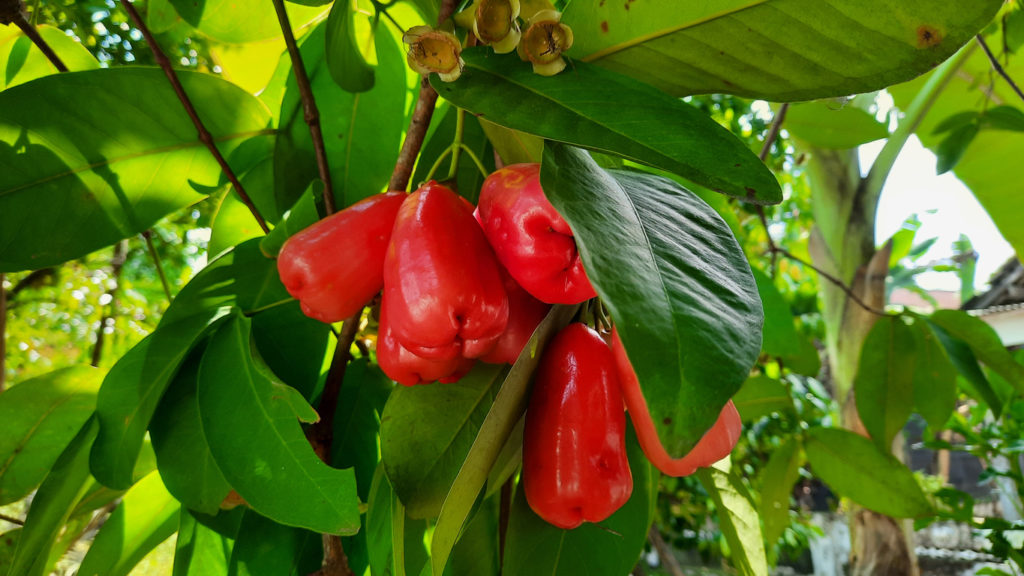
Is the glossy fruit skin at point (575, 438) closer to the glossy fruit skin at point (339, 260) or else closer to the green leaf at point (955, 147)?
the glossy fruit skin at point (339, 260)

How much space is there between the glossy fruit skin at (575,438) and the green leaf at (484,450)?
1 cm

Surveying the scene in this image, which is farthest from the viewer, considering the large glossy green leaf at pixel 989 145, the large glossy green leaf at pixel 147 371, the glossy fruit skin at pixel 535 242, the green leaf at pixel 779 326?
the large glossy green leaf at pixel 989 145

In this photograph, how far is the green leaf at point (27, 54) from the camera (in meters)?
0.59

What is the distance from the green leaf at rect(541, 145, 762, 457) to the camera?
0.22 meters

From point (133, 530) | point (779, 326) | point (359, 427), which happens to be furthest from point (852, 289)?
point (133, 530)

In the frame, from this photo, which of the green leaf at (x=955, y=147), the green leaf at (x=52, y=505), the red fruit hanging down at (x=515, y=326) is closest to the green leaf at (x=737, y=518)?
the red fruit hanging down at (x=515, y=326)

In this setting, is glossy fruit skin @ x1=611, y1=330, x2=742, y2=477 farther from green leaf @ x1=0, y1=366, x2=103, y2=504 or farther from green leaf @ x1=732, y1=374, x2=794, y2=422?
green leaf @ x1=732, y1=374, x2=794, y2=422

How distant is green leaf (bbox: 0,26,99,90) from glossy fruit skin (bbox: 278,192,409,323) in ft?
1.20

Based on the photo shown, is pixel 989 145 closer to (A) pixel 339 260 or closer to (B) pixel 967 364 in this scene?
(B) pixel 967 364

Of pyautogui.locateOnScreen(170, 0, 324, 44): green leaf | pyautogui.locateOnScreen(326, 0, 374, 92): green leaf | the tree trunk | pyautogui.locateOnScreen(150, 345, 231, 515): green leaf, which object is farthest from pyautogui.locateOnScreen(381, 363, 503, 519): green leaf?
the tree trunk

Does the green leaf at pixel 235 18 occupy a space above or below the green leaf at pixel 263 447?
above

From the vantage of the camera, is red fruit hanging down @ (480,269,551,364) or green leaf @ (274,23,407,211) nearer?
red fruit hanging down @ (480,269,551,364)

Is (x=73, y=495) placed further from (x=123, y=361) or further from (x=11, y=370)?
(x=11, y=370)

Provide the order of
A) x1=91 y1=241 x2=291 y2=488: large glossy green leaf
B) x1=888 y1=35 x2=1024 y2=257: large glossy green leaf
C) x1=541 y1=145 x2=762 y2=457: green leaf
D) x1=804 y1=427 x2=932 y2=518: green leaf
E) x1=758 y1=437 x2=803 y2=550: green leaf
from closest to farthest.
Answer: x1=541 y1=145 x2=762 y2=457: green leaf < x1=91 y1=241 x2=291 y2=488: large glossy green leaf < x1=804 y1=427 x2=932 y2=518: green leaf < x1=758 y1=437 x2=803 y2=550: green leaf < x1=888 y1=35 x2=1024 y2=257: large glossy green leaf
